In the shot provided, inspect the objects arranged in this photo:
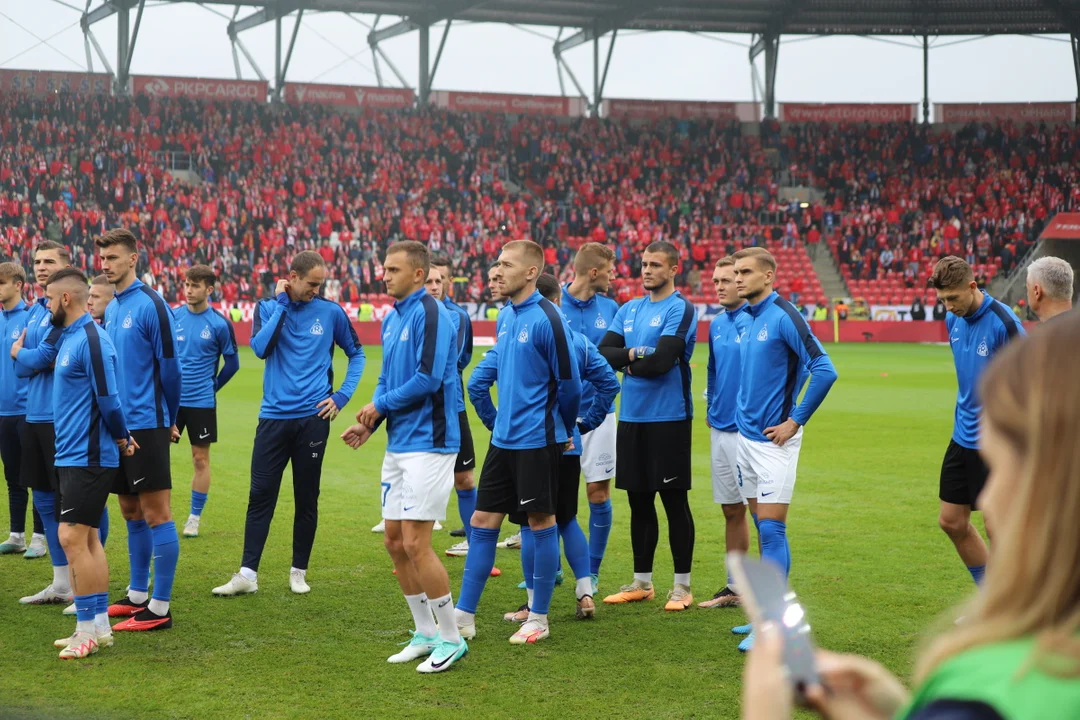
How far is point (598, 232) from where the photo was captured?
4275cm

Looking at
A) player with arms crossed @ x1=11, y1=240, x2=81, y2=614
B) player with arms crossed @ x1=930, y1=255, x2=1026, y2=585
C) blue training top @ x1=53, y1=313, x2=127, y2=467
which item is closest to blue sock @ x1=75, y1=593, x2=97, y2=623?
blue training top @ x1=53, y1=313, x2=127, y2=467

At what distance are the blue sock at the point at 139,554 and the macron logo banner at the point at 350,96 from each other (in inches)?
1556

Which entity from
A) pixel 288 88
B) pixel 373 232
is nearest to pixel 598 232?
pixel 373 232

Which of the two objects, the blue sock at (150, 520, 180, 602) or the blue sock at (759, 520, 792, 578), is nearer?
the blue sock at (759, 520, 792, 578)

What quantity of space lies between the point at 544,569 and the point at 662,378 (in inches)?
62.5

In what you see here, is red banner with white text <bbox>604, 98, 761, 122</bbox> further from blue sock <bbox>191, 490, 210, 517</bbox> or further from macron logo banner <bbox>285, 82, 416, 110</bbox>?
blue sock <bbox>191, 490, 210, 517</bbox>

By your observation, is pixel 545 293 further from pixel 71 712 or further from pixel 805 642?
pixel 805 642

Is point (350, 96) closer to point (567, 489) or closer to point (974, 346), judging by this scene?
point (567, 489)

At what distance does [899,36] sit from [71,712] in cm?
4831

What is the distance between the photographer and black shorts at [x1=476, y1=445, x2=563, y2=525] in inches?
241

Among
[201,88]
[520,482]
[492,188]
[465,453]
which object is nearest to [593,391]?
[520,482]

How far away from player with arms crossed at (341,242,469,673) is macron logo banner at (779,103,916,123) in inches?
1849

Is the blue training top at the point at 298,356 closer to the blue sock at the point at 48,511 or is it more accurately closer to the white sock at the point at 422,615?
A: the blue sock at the point at 48,511

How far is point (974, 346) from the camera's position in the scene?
6.32 meters
